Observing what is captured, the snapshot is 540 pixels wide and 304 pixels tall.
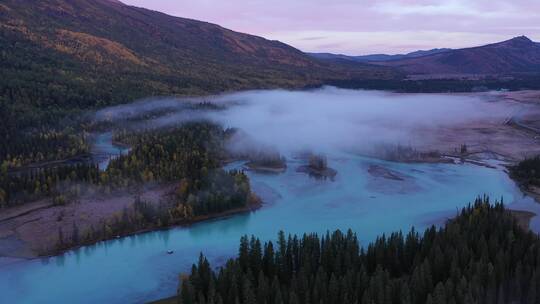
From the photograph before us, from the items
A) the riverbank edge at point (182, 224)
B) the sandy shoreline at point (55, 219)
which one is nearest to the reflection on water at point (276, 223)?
the riverbank edge at point (182, 224)

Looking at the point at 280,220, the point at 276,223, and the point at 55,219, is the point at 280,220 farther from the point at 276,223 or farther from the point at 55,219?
the point at 55,219

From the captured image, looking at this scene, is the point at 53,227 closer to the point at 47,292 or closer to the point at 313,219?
the point at 47,292

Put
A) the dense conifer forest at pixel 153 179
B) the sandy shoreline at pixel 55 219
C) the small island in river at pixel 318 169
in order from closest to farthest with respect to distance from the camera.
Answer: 1. the sandy shoreline at pixel 55 219
2. the dense conifer forest at pixel 153 179
3. the small island in river at pixel 318 169

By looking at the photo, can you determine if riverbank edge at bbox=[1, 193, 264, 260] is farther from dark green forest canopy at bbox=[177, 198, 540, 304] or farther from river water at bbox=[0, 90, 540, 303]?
dark green forest canopy at bbox=[177, 198, 540, 304]

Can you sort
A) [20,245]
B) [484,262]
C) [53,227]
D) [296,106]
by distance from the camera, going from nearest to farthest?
[484,262] < [20,245] < [53,227] < [296,106]

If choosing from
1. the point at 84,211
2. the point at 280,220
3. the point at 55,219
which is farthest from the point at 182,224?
the point at 55,219

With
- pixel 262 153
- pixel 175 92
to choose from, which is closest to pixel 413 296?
pixel 262 153

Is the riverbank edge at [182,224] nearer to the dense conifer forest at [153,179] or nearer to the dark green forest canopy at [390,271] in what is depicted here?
the dense conifer forest at [153,179]
